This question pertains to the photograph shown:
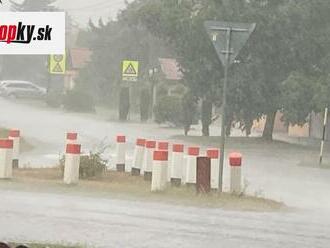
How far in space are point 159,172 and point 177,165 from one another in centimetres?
147

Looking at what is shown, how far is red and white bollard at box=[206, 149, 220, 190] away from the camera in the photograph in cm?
1545

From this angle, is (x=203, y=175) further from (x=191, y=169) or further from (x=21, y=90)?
(x=21, y=90)

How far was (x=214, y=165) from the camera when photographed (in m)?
15.9

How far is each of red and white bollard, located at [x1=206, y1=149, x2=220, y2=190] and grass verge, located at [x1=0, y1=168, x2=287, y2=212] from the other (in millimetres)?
665

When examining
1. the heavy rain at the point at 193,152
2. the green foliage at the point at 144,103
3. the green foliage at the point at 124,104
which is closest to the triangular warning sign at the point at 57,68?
the heavy rain at the point at 193,152

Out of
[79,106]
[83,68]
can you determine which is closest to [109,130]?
[79,106]

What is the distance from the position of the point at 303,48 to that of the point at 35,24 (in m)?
22.1

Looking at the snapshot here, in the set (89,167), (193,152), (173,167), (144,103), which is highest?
(144,103)

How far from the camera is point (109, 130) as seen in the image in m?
37.3

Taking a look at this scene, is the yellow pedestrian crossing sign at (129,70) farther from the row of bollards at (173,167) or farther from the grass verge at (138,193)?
the grass verge at (138,193)

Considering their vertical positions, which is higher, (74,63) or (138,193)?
(74,63)

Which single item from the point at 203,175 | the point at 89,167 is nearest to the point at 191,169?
the point at 203,175

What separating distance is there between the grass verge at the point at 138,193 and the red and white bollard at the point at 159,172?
15cm

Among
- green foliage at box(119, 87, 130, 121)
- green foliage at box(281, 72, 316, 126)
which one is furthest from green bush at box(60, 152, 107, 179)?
green foliage at box(119, 87, 130, 121)
